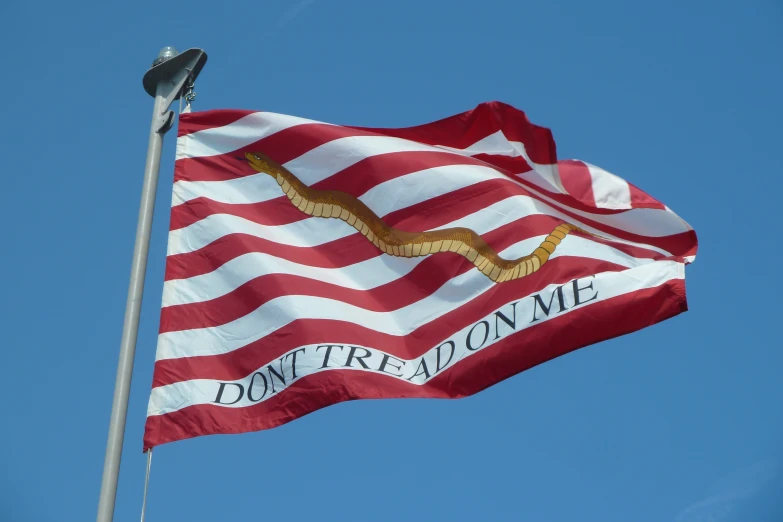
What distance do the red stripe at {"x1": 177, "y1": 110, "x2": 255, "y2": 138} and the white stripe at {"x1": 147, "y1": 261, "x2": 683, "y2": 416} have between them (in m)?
2.57

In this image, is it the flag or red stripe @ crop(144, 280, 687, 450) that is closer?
red stripe @ crop(144, 280, 687, 450)

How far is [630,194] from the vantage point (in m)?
12.1

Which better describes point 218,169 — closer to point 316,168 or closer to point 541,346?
point 316,168

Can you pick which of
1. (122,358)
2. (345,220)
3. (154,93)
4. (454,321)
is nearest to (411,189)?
(345,220)

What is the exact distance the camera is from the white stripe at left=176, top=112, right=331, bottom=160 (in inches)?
465

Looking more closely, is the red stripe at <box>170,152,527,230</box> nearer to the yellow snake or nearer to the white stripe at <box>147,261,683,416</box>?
the yellow snake

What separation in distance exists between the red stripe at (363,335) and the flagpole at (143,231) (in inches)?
38.5

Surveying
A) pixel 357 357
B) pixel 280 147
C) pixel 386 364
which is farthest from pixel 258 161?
pixel 386 364

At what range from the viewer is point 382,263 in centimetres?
1148

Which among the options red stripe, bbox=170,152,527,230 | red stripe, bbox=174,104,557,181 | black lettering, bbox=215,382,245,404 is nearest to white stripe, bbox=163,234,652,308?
red stripe, bbox=170,152,527,230

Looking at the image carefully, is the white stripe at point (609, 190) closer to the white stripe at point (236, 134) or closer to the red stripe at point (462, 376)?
the red stripe at point (462, 376)

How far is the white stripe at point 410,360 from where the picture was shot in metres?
10.2

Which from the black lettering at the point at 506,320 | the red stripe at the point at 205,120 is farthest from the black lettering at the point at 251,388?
the red stripe at the point at 205,120

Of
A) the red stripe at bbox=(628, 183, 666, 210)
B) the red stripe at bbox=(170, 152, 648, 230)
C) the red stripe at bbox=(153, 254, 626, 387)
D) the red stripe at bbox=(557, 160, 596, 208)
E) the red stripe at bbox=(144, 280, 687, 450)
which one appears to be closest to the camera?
the red stripe at bbox=(144, 280, 687, 450)
